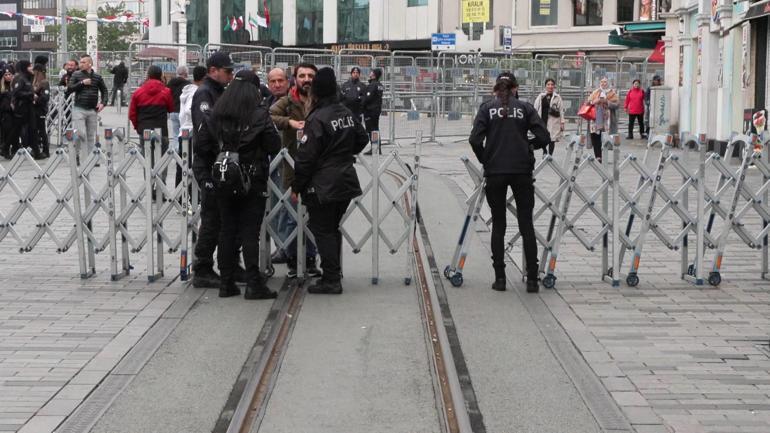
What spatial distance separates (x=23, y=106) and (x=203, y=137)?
14393 millimetres

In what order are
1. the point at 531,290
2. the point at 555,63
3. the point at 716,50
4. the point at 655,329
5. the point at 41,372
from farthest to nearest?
the point at 555,63 → the point at 716,50 → the point at 531,290 → the point at 655,329 → the point at 41,372

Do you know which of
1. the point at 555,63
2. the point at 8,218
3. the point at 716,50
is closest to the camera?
the point at 8,218

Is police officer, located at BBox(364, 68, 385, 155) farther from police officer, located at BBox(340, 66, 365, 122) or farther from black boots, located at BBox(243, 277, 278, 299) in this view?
black boots, located at BBox(243, 277, 278, 299)

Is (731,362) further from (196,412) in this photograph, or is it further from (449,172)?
(449,172)

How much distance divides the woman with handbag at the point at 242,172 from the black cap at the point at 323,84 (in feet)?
1.51

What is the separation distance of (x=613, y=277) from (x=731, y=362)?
292 centimetres

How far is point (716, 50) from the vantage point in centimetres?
3116

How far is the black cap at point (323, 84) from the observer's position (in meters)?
10.1

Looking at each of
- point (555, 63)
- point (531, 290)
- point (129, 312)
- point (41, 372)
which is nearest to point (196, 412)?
point (41, 372)

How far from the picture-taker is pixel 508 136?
10.3 meters

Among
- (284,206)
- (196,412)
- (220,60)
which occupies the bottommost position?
(196,412)

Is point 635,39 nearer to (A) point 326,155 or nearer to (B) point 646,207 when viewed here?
(B) point 646,207

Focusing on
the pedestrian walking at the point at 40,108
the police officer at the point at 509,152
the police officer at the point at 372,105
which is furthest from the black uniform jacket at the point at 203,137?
the police officer at the point at 372,105

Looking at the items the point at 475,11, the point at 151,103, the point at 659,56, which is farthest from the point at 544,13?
the point at 151,103
